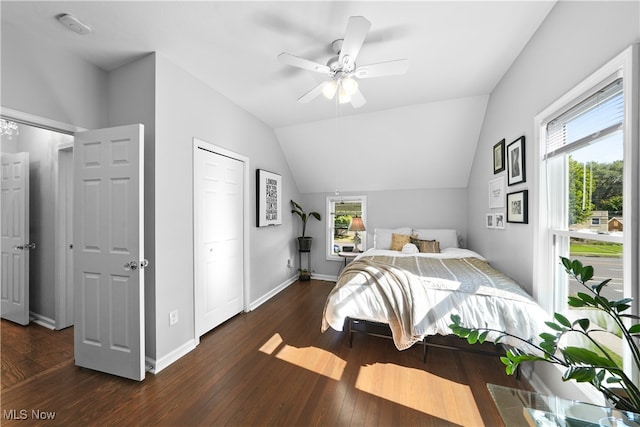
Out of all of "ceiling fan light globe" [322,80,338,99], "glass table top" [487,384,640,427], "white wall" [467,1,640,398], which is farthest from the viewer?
"ceiling fan light globe" [322,80,338,99]

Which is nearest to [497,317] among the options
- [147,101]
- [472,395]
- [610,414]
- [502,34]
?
[472,395]

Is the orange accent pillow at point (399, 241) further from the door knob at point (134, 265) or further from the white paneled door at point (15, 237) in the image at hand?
the white paneled door at point (15, 237)

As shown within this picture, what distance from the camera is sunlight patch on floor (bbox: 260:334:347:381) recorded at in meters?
2.12

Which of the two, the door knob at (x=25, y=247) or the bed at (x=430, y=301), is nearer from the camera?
the bed at (x=430, y=301)

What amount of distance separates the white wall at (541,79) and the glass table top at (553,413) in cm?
101

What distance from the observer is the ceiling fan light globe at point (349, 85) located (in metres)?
2.09

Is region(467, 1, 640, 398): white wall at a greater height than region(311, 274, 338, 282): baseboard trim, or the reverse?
region(467, 1, 640, 398): white wall

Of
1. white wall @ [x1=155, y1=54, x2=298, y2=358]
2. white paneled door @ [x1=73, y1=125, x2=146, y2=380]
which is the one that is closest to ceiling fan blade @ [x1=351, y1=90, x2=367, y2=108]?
white wall @ [x1=155, y1=54, x2=298, y2=358]

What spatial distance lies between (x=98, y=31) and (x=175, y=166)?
1110 millimetres

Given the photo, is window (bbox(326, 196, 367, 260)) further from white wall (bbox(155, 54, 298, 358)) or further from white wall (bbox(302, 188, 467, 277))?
white wall (bbox(155, 54, 298, 358))

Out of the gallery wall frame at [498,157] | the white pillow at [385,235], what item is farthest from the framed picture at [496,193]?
the white pillow at [385,235]

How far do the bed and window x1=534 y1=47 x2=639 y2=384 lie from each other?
25 cm

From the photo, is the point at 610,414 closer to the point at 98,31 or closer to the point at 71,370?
the point at 71,370

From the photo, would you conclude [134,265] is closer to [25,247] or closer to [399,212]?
[25,247]
